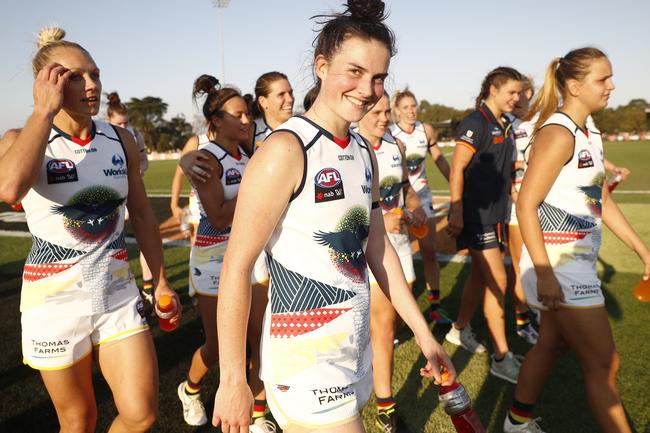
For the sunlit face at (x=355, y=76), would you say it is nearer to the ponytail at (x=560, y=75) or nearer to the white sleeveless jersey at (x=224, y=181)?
the ponytail at (x=560, y=75)

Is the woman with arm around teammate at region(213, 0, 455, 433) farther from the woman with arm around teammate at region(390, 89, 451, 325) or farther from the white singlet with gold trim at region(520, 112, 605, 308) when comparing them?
the woman with arm around teammate at region(390, 89, 451, 325)

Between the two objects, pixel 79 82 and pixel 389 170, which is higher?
pixel 79 82

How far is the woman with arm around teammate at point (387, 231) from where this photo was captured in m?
3.61

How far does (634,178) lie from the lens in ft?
60.3

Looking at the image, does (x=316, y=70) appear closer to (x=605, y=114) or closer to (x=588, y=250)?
(x=588, y=250)

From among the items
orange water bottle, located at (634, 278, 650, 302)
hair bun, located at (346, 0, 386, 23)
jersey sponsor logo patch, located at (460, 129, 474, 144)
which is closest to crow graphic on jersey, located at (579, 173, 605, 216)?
orange water bottle, located at (634, 278, 650, 302)

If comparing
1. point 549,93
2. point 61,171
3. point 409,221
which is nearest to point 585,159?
point 549,93

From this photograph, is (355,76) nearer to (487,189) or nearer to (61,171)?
(61,171)

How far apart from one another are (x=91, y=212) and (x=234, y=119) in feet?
4.99

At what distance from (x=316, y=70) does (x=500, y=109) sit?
342cm

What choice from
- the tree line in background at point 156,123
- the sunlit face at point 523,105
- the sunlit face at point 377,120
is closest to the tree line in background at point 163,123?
the tree line in background at point 156,123

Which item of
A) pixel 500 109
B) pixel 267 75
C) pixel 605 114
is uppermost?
pixel 267 75

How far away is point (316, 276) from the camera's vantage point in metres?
1.92

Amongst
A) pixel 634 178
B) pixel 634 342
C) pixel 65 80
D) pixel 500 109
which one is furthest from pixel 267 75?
pixel 634 178
